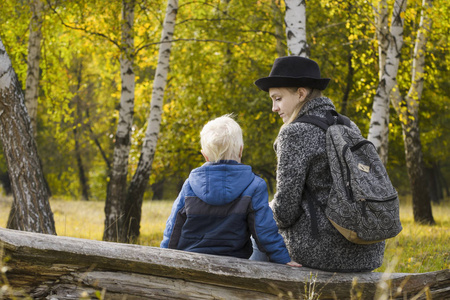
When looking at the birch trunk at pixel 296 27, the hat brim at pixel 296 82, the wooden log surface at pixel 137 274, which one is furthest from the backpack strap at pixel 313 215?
the birch trunk at pixel 296 27

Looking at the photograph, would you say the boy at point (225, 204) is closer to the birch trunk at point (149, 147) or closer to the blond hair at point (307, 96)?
the blond hair at point (307, 96)

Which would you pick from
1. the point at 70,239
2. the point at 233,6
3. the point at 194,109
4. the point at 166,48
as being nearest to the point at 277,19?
the point at 233,6

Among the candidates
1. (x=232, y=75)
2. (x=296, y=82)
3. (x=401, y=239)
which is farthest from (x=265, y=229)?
(x=232, y=75)

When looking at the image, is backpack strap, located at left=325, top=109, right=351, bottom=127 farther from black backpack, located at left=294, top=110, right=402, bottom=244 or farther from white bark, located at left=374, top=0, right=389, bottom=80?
white bark, located at left=374, top=0, right=389, bottom=80

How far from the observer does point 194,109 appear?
15195 millimetres

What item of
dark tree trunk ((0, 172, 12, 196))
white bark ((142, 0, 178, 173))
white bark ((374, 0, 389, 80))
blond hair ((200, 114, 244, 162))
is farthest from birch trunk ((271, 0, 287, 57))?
dark tree trunk ((0, 172, 12, 196))

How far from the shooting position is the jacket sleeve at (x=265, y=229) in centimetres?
311

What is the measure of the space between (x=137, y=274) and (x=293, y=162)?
1.17 metres

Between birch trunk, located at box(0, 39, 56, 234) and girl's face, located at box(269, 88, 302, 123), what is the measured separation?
288 centimetres

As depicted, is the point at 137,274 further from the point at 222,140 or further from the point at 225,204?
the point at 222,140

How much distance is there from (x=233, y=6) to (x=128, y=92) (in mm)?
6506

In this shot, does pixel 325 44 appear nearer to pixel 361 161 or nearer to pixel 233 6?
pixel 233 6

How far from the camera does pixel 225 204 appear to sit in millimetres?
→ 3150

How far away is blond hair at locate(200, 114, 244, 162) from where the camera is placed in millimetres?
3152
